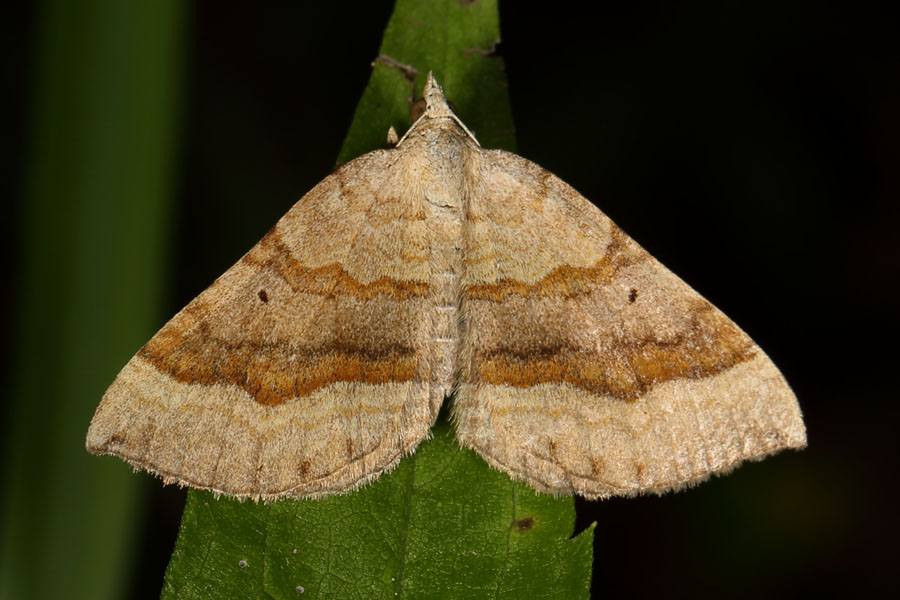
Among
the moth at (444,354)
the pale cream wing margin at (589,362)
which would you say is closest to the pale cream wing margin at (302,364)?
the moth at (444,354)

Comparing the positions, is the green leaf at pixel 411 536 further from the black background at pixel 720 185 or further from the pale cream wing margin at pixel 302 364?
the black background at pixel 720 185

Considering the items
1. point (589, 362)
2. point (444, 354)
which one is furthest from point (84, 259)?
point (589, 362)

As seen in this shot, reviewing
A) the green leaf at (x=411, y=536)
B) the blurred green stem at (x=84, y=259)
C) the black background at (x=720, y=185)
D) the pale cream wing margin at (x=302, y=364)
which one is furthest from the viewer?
the black background at (x=720, y=185)

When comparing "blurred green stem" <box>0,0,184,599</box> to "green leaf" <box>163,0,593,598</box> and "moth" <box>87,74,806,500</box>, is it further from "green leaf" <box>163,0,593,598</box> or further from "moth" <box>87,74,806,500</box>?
"green leaf" <box>163,0,593,598</box>

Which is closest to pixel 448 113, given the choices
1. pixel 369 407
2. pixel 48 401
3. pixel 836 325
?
pixel 369 407

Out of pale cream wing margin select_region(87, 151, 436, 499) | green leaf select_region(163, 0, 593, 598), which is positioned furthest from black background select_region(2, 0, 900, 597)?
green leaf select_region(163, 0, 593, 598)

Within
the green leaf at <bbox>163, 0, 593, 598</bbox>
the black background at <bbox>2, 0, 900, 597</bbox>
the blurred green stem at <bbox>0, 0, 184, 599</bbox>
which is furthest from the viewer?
the black background at <bbox>2, 0, 900, 597</bbox>
